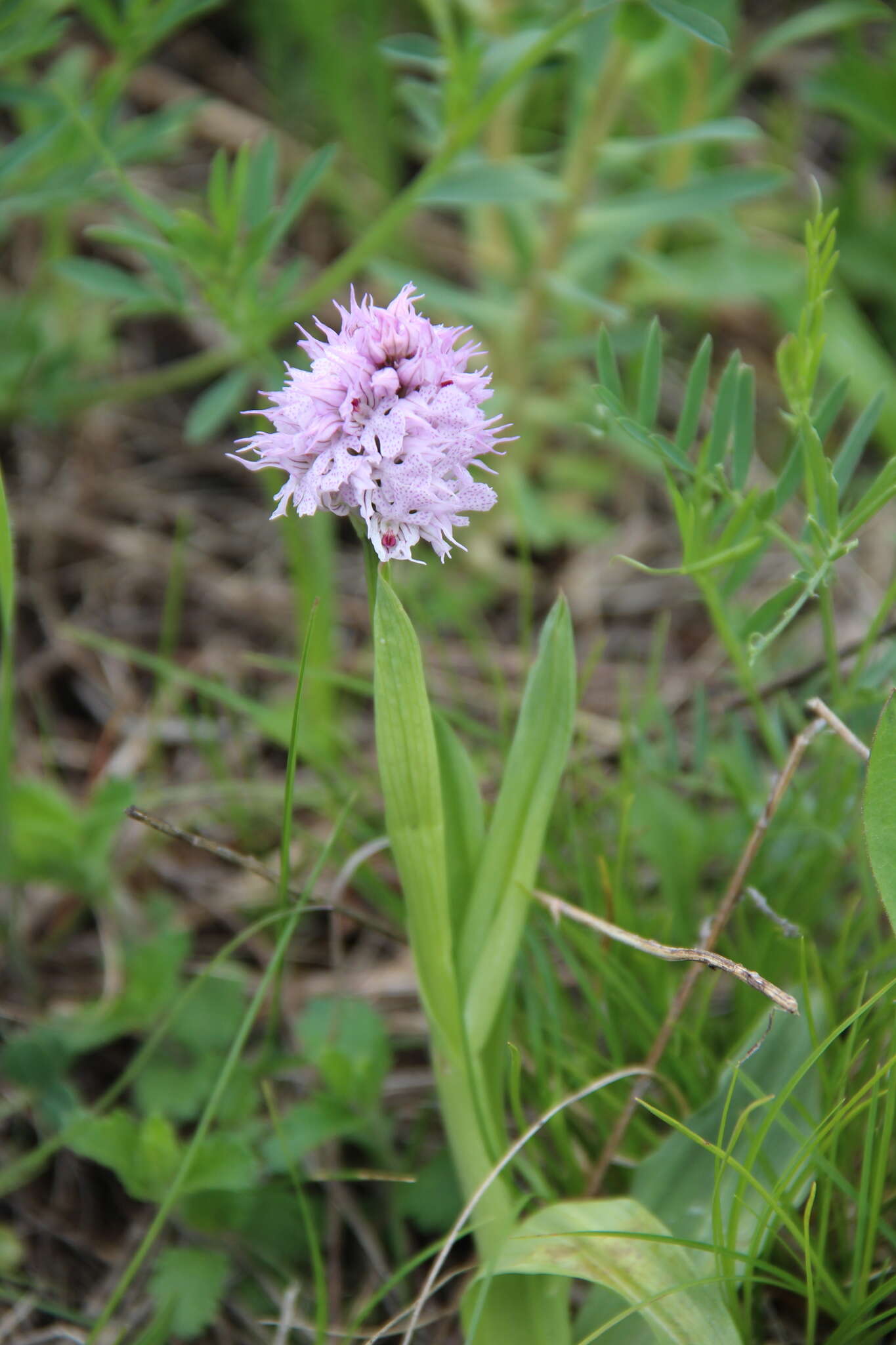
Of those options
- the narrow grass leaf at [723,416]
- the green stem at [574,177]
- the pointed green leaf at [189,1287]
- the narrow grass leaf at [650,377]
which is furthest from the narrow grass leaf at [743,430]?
the pointed green leaf at [189,1287]

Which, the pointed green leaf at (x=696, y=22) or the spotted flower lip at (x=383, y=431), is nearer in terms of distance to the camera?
the spotted flower lip at (x=383, y=431)

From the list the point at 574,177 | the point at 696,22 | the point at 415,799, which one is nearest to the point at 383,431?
the point at 415,799

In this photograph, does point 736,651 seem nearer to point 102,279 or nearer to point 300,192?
point 300,192

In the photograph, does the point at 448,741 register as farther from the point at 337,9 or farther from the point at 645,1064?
the point at 337,9

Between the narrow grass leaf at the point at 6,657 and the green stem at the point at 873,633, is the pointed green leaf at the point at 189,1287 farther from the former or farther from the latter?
the green stem at the point at 873,633

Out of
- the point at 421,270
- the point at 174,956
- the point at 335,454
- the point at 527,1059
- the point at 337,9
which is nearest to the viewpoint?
the point at 335,454

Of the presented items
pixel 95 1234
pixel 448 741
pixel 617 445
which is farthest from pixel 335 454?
pixel 617 445

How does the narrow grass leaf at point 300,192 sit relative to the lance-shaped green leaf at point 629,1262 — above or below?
above
